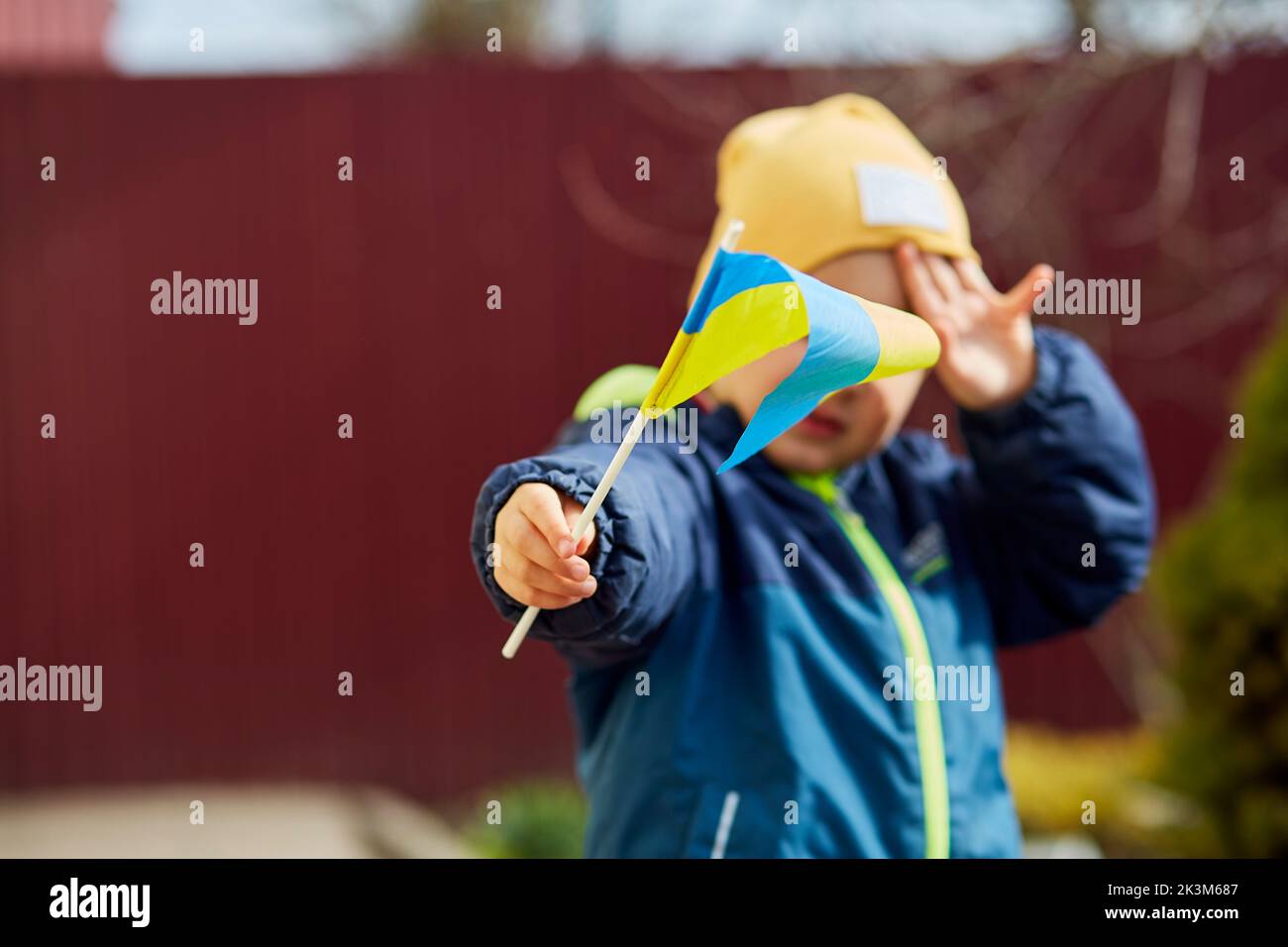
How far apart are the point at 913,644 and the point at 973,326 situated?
424mm

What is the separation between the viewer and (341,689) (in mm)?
4773

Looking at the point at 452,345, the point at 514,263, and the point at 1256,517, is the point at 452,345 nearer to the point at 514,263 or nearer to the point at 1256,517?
the point at 514,263

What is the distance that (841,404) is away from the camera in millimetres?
1659

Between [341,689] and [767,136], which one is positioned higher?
[767,136]

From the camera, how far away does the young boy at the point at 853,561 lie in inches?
61.4

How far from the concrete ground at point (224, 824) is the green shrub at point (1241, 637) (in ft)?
7.62

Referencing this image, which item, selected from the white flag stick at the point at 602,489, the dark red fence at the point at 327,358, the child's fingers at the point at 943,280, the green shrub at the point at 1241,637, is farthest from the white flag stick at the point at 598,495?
the dark red fence at the point at 327,358

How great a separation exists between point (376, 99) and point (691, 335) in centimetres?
393

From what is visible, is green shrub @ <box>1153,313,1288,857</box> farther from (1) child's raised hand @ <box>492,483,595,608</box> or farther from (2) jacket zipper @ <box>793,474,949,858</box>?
(1) child's raised hand @ <box>492,483,595,608</box>

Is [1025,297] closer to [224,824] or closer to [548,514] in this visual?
[548,514]

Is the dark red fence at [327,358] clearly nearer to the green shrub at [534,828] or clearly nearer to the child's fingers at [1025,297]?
→ the green shrub at [534,828]

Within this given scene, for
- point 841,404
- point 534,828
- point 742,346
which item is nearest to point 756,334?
point 742,346
